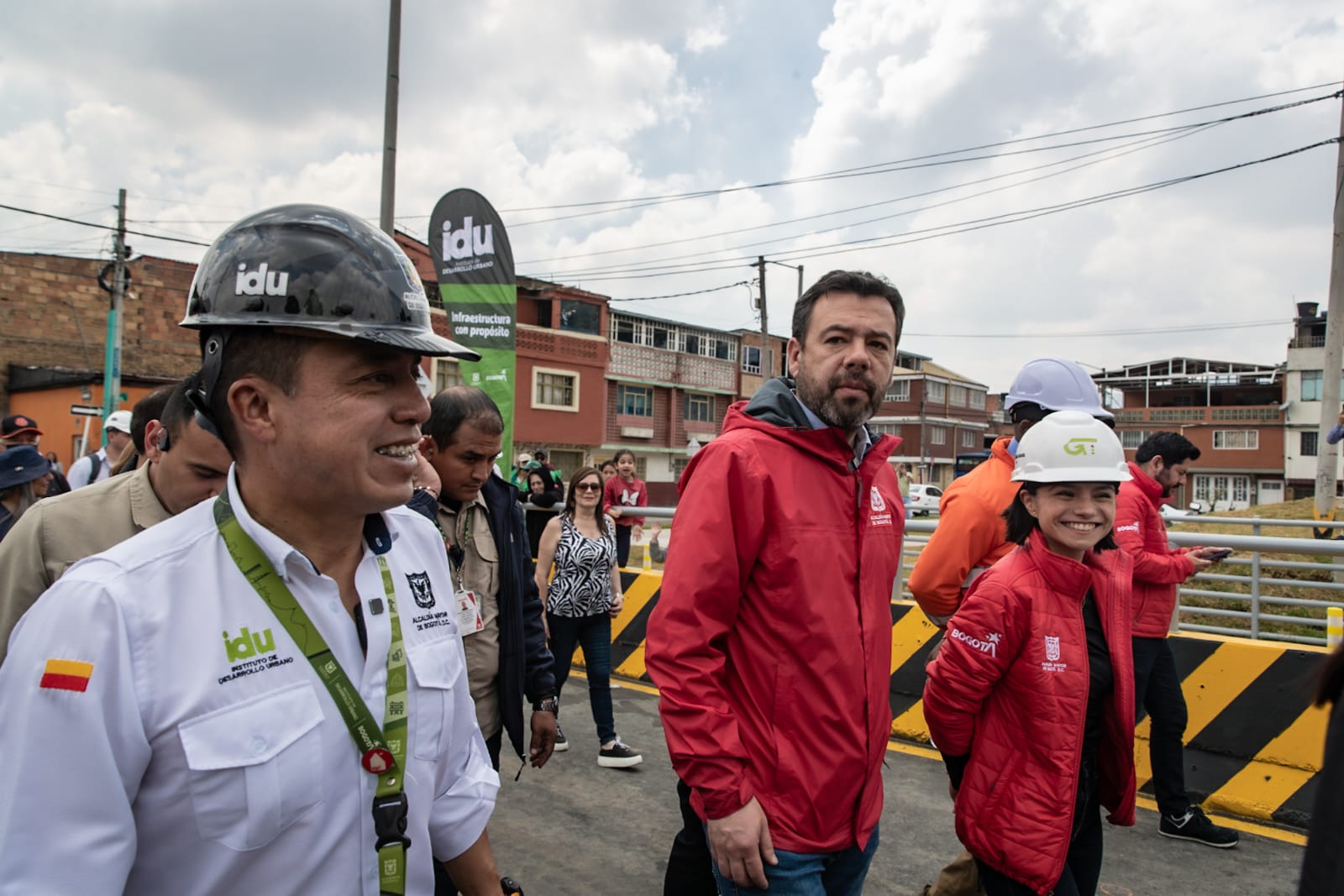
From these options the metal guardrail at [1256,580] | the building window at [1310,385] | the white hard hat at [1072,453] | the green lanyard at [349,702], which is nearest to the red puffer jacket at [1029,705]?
the white hard hat at [1072,453]

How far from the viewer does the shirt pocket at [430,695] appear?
151cm

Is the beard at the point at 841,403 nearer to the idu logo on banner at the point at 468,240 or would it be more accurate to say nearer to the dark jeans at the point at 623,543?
the idu logo on banner at the point at 468,240

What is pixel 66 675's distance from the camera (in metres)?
1.12

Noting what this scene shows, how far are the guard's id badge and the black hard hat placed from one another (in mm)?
1896

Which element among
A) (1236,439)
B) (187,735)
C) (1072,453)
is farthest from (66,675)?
(1236,439)

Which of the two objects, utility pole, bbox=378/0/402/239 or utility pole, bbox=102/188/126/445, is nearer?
utility pole, bbox=378/0/402/239

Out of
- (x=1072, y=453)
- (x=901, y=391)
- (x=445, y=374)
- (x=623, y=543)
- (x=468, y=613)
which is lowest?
(x=623, y=543)

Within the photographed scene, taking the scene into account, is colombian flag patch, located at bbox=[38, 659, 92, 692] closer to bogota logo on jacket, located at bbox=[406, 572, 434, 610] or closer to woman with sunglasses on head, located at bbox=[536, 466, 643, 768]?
bogota logo on jacket, located at bbox=[406, 572, 434, 610]

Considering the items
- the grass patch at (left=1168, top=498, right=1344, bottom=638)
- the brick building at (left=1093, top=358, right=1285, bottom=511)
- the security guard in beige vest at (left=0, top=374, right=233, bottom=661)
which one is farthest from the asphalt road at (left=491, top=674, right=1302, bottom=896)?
the brick building at (left=1093, top=358, right=1285, bottom=511)

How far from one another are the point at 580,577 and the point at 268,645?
4.68 metres

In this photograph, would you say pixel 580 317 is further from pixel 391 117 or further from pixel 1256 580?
pixel 1256 580

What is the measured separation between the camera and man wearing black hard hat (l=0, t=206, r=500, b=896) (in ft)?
3.70

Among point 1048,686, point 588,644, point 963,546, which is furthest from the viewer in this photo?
point 588,644

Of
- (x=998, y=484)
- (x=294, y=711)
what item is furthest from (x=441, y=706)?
(x=998, y=484)
